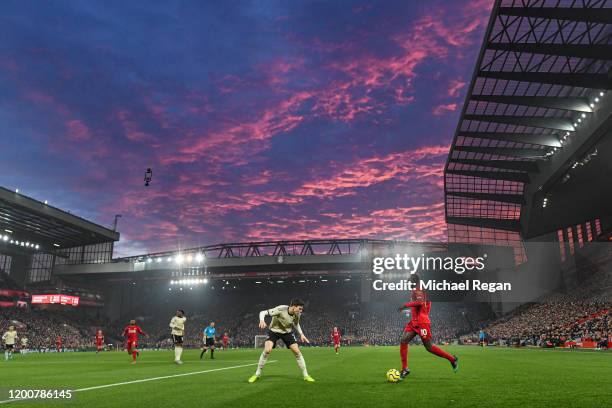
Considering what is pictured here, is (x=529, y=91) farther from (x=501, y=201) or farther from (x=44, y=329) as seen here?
(x=44, y=329)

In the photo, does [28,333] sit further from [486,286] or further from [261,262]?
[486,286]

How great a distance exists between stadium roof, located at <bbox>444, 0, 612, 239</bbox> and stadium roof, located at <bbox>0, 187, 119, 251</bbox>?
49.4 meters

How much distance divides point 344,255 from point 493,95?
3764 cm

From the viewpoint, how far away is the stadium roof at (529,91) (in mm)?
30578

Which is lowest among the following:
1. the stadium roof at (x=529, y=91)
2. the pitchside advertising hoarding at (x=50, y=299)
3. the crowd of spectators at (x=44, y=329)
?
the crowd of spectators at (x=44, y=329)
